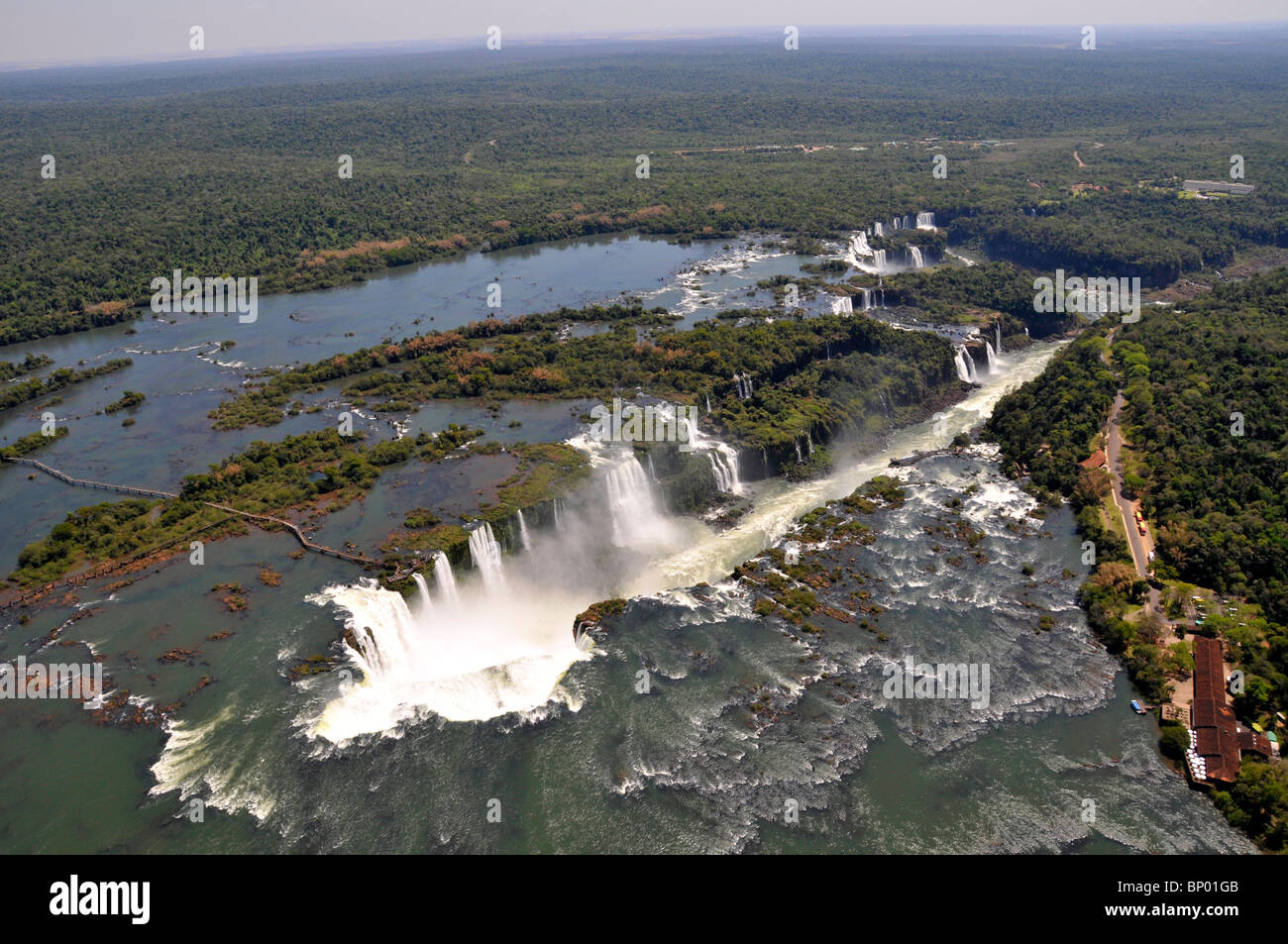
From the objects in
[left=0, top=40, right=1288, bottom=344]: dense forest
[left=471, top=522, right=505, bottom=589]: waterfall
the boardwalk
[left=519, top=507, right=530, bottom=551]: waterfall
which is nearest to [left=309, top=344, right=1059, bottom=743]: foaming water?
[left=471, top=522, right=505, bottom=589]: waterfall

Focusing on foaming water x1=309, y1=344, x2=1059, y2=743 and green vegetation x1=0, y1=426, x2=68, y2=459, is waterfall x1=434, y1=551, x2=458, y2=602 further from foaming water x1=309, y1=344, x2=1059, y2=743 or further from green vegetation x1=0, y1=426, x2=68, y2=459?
green vegetation x1=0, y1=426, x2=68, y2=459

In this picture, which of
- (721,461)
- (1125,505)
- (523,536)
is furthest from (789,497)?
(1125,505)

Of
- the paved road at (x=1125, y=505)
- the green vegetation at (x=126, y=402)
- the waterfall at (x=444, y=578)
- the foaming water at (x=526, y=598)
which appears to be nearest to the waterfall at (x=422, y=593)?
the foaming water at (x=526, y=598)

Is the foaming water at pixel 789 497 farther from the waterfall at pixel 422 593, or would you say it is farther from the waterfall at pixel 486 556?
the waterfall at pixel 422 593

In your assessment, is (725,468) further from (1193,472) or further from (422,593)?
(1193,472)

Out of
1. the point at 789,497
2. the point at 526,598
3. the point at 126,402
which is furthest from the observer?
the point at 126,402

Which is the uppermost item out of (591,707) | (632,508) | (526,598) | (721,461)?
(721,461)

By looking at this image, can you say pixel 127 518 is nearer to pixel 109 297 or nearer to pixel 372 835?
pixel 372 835
